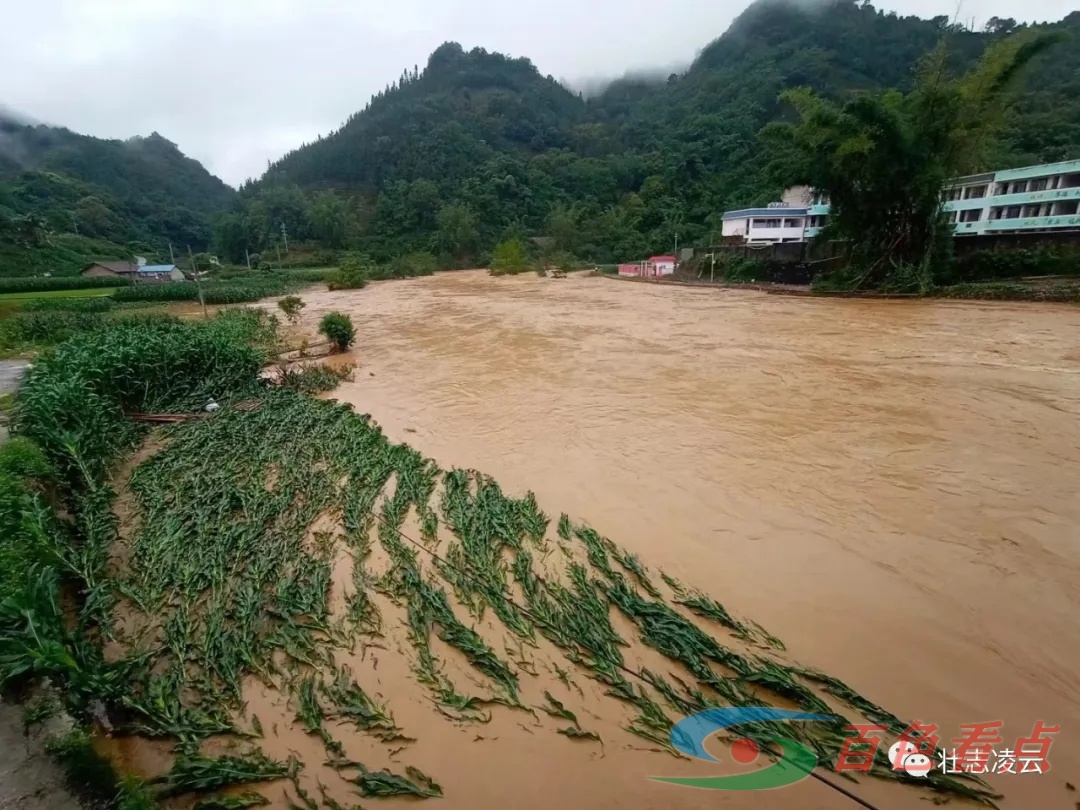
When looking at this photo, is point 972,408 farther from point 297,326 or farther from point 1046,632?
point 297,326

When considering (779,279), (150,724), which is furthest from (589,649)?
(779,279)

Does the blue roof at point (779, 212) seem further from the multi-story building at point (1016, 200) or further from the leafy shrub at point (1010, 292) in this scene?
the leafy shrub at point (1010, 292)

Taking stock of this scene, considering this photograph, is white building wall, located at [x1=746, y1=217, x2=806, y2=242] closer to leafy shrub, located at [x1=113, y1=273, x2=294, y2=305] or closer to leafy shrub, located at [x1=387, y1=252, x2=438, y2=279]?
leafy shrub, located at [x1=387, y1=252, x2=438, y2=279]

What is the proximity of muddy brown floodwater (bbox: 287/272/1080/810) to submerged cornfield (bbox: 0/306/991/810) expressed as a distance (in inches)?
11.8

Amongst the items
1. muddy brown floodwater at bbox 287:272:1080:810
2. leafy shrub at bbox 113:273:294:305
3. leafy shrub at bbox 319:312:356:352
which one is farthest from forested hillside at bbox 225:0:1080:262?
leafy shrub at bbox 319:312:356:352

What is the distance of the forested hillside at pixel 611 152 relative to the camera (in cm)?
5072

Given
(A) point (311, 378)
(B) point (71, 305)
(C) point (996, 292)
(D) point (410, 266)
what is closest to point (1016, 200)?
(C) point (996, 292)

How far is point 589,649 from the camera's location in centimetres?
357

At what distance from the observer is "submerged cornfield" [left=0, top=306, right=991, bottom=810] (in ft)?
9.68

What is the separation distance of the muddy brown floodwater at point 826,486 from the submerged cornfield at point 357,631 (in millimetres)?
299

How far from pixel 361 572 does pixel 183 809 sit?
2022 mm

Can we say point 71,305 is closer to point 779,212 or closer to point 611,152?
point 779,212

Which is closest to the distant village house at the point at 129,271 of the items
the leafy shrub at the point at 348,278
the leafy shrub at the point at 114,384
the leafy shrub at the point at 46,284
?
the leafy shrub at the point at 46,284

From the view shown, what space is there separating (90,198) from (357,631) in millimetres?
74058
